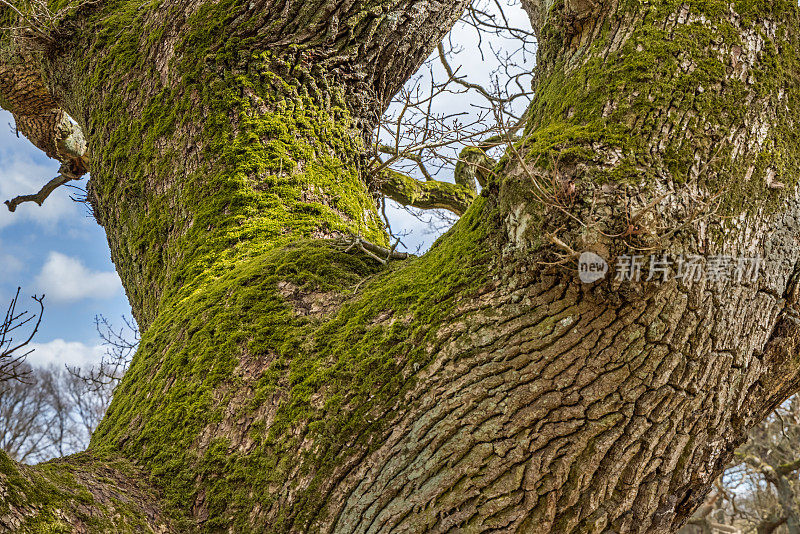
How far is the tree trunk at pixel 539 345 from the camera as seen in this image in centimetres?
180

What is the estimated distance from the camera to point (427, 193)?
247 inches

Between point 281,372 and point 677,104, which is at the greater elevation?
point 677,104

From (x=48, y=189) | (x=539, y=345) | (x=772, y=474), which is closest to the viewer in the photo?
(x=539, y=345)

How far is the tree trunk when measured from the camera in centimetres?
180

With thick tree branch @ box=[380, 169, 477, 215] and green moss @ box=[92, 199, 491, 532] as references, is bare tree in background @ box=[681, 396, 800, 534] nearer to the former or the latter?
thick tree branch @ box=[380, 169, 477, 215]

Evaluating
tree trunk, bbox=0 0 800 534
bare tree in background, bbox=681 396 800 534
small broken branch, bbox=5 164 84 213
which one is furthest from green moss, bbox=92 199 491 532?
bare tree in background, bbox=681 396 800 534

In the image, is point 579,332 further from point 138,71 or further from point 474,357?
point 138,71

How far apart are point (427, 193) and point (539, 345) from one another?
4530 millimetres

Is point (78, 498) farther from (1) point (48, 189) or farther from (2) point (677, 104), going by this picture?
(1) point (48, 189)

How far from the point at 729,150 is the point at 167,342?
2.46 metres

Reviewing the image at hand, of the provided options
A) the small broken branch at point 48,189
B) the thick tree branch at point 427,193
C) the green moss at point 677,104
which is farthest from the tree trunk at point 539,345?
the small broken branch at point 48,189

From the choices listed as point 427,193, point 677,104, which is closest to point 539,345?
point 677,104

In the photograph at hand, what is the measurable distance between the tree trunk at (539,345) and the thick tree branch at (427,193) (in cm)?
354

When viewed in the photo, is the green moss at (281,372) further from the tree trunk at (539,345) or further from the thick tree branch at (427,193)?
the thick tree branch at (427,193)
